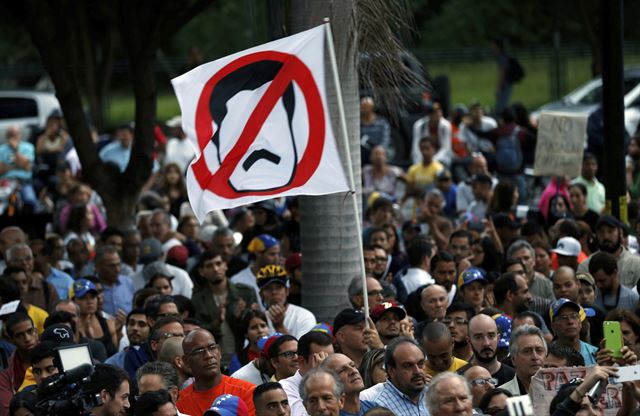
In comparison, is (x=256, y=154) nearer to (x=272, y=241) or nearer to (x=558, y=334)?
(x=558, y=334)

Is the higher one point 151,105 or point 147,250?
point 151,105

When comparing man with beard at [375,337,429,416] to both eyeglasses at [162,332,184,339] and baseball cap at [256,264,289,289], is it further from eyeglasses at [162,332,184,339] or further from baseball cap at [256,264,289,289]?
baseball cap at [256,264,289,289]

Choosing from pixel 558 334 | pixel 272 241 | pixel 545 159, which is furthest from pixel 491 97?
pixel 558 334

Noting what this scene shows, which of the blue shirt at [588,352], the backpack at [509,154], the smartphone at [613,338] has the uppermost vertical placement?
the backpack at [509,154]

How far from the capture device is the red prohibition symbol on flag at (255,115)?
9391 mm

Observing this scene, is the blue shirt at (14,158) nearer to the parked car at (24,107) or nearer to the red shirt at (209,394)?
the parked car at (24,107)

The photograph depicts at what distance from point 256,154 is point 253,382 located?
1.69m

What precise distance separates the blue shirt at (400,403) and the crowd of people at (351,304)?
0.01 meters

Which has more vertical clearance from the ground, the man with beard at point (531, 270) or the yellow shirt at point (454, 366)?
the man with beard at point (531, 270)

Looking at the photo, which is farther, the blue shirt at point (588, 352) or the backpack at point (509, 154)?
the backpack at point (509, 154)

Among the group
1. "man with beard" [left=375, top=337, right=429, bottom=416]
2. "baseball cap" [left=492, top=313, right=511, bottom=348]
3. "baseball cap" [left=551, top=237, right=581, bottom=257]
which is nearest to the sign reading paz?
"baseball cap" [left=551, top=237, right=581, bottom=257]

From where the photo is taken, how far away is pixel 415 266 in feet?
43.2

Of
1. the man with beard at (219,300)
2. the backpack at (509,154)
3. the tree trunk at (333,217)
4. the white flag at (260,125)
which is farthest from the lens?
the backpack at (509,154)

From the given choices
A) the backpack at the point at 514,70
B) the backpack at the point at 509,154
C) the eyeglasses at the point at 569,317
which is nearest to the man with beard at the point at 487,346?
the eyeglasses at the point at 569,317
